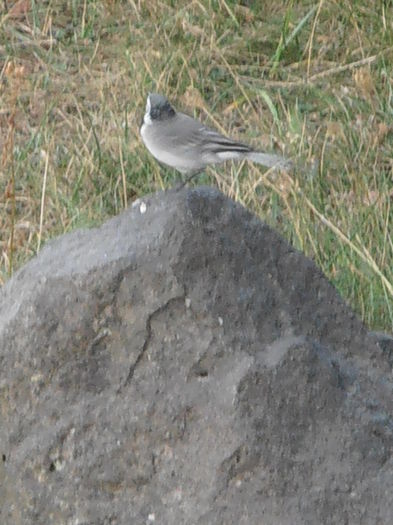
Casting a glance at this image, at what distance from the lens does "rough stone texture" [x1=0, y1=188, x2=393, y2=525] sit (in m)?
3.16

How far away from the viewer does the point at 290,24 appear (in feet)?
24.3

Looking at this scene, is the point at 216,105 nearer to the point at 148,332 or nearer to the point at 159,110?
the point at 159,110

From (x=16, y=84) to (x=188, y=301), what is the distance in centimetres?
114

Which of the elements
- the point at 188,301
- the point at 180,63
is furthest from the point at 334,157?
the point at 188,301

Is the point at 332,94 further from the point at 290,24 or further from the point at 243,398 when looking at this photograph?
the point at 243,398

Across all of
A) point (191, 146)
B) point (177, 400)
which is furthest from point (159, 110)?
point (177, 400)

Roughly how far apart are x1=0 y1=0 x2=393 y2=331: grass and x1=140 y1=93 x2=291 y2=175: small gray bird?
3.52ft

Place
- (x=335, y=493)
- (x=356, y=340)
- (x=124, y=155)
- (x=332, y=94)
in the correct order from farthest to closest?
(x=332, y=94) → (x=124, y=155) → (x=356, y=340) → (x=335, y=493)

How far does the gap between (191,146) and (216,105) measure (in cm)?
301

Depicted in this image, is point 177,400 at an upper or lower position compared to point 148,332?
lower

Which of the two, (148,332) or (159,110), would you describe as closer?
(148,332)

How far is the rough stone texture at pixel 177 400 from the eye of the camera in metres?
3.16

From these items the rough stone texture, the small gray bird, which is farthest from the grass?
the rough stone texture

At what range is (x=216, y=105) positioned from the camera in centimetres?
702
